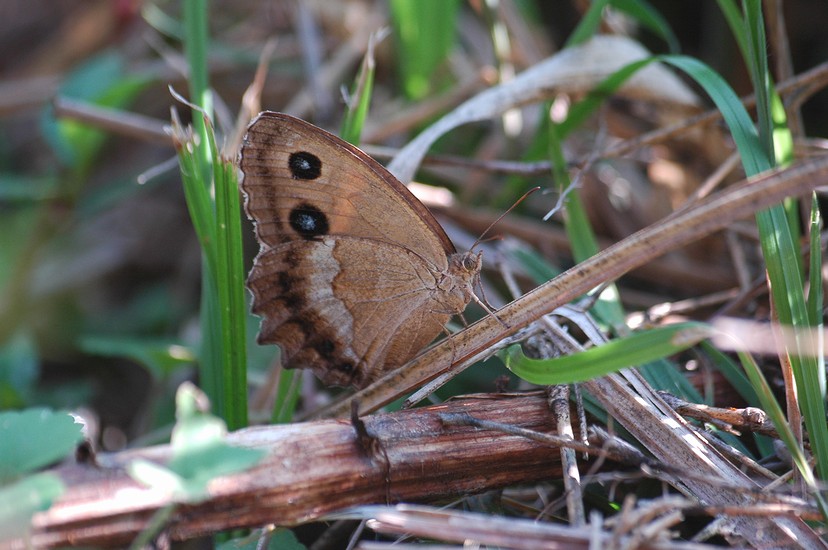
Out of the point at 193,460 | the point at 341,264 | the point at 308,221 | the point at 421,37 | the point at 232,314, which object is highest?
the point at 421,37

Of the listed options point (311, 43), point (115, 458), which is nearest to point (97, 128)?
point (311, 43)

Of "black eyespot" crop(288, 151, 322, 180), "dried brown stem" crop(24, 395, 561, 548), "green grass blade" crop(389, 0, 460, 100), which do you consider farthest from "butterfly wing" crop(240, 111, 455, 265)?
"green grass blade" crop(389, 0, 460, 100)

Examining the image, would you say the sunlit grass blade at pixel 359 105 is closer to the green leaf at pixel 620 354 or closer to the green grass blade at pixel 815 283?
the green leaf at pixel 620 354

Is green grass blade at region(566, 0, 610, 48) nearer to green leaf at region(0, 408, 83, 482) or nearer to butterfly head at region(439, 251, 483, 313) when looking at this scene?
butterfly head at region(439, 251, 483, 313)

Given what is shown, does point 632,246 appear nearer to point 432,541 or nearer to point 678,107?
point 432,541

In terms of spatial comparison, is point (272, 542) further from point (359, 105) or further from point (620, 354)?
point (359, 105)

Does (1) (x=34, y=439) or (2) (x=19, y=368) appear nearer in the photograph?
(1) (x=34, y=439)

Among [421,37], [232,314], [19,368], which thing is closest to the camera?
[232,314]

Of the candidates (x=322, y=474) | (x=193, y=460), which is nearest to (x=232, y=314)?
(x=322, y=474)
